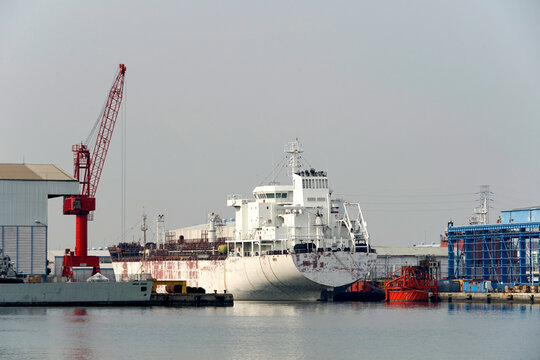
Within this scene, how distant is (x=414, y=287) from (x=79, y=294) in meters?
32.5

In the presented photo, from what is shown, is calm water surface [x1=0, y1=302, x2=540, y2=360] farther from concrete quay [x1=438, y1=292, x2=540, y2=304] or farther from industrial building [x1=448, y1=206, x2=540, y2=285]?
industrial building [x1=448, y1=206, x2=540, y2=285]

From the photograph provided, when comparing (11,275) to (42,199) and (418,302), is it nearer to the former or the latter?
(42,199)

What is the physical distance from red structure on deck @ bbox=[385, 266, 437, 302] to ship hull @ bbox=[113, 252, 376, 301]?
7.67 m

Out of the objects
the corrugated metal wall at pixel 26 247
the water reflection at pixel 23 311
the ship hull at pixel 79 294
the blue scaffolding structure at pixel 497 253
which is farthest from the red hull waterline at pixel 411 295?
the water reflection at pixel 23 311

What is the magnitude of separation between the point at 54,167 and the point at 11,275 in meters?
18.4

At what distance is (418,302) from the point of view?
109625 millimetres

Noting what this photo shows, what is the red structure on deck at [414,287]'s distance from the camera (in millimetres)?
110375

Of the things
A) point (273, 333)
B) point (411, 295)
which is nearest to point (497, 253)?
point (411, 295)

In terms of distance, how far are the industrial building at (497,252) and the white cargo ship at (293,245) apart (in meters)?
A: 16.7

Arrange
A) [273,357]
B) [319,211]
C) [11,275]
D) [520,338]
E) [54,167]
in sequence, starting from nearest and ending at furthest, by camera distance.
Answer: [273,357] → [520,338] → [11,275] → [319,211] → [54,167]

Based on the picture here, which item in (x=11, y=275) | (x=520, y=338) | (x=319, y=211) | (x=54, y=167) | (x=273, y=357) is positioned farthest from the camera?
(x=54, y=167)

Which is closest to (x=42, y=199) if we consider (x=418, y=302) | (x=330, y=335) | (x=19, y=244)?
(x=19, y=244)

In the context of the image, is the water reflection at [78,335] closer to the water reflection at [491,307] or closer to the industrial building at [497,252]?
the water reflection at [491,307]

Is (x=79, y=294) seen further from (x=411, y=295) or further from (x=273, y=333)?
(x=273, y=333)
